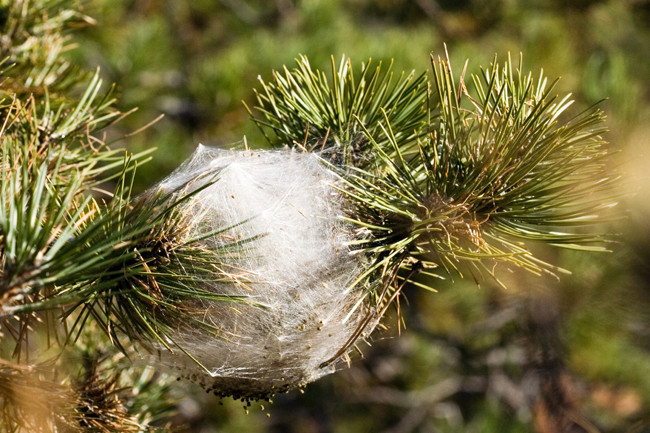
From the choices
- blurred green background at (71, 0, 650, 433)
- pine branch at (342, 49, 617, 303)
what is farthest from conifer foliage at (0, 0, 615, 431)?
blurred green background at (71, 0, 650, 433)

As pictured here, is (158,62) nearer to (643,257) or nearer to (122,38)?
(122,38)

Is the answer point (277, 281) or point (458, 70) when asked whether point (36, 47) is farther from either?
point (458, 70)

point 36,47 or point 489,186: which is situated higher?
point 36,47

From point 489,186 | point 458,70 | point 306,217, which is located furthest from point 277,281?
point 458,70

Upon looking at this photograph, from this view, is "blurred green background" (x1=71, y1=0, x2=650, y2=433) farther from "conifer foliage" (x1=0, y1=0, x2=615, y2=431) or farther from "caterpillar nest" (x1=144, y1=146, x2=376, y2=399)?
"caterpillar nest" (x1=144, y1=146, x2=376, y2=399)

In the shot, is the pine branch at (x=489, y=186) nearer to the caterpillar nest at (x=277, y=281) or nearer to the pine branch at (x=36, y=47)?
the caterpillar nest at (x=277, y=281)
